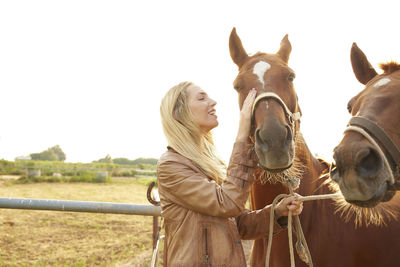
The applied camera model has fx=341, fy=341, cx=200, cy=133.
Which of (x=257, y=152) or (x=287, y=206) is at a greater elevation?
(x=257, y=152)

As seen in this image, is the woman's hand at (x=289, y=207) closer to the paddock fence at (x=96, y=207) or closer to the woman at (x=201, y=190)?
the woman at (x=201, y=190)

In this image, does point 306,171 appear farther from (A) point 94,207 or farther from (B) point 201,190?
(A) point 94,207

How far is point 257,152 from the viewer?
2148 millimetres

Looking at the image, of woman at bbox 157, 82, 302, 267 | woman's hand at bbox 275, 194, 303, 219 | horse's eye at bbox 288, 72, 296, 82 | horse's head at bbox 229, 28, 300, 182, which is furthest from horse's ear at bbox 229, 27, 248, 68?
woman's hand at bbox 275, 194, 303, 219

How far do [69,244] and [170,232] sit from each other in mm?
6794

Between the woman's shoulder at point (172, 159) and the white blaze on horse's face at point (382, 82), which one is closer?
the white blaze on horse's face at point (382, 82)

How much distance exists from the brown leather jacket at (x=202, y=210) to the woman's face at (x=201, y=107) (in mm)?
336

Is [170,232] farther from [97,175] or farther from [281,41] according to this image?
[97,175]

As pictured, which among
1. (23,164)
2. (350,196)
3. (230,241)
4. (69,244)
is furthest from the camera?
(23,164)

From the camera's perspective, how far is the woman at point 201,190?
199cm

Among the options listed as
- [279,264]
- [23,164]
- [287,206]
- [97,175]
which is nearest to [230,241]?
[287,206]

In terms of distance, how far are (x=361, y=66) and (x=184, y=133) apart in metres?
1.43

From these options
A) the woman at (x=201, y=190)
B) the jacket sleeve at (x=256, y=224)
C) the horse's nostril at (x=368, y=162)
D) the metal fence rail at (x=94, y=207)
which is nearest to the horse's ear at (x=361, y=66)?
the woman at (x=201, y=190)

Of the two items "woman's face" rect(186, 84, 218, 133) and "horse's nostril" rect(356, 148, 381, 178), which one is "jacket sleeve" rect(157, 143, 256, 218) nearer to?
"woman's face" rect(186, 84, 218, 133)
